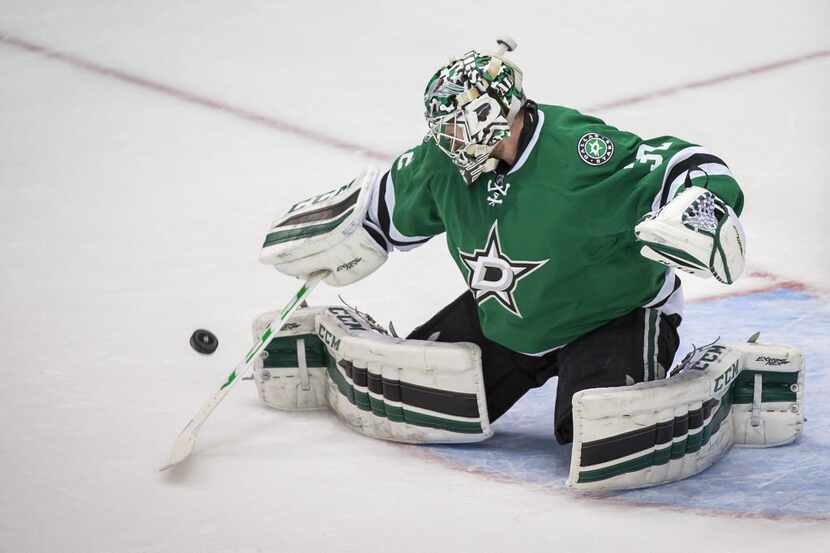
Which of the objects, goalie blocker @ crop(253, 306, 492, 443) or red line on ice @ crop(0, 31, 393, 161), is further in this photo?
red line on ice @ crop(0, 31, 393, 161)

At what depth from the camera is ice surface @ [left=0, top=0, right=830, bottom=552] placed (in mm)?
2717

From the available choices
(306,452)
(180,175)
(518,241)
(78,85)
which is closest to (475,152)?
(518,241)

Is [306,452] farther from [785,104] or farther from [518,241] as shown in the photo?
[785,104]

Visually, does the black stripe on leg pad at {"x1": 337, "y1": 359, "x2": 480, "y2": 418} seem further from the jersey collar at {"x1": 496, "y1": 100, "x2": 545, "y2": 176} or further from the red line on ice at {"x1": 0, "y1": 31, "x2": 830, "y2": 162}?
the red line on ice at {"x1": 0, "y1": 31, "x2": 830, "y2": 162}

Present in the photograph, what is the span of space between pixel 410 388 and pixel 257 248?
1.32 meters

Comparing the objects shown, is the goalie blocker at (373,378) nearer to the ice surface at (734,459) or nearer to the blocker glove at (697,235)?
the ice surface at (734,459)

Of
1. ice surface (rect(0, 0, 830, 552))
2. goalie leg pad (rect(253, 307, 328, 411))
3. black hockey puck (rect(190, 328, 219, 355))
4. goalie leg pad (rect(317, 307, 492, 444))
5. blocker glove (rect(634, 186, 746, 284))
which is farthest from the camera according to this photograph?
black hockey puck (rect(190, 328, 219, 355))

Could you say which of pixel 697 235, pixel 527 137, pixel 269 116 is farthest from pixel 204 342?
pixel 269 116

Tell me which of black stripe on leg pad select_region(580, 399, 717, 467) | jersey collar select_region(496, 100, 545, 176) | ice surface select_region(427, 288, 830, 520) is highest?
jersey collar select_region(496, 100, 545, 176)

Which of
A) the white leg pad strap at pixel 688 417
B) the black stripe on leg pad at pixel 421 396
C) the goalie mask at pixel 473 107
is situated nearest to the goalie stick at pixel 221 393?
the black stripe on leg pad at pixel 421 396

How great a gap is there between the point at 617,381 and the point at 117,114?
9.45 feet

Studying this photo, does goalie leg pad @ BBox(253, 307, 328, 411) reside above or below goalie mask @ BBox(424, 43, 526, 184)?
below

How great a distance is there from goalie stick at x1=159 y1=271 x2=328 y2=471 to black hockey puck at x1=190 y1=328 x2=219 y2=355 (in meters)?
0.36

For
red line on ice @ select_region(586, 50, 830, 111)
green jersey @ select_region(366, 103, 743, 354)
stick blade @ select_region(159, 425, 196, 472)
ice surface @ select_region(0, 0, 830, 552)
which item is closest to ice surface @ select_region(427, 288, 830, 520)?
ice surface @ select_region(0, 0, 830, 552)
